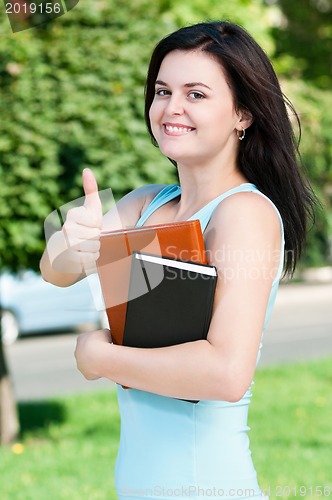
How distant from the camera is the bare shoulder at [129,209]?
176 cm

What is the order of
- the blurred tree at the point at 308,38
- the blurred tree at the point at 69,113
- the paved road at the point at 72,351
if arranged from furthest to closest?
the blurred tree at the point at 308,38
the paved road at the point at 72,351
the blurred tree at the point at 69,113

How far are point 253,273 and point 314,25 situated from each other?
43.3 feet

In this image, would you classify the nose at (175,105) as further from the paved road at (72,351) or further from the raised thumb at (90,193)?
the paved road at (72,351)

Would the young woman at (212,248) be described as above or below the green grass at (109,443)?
above

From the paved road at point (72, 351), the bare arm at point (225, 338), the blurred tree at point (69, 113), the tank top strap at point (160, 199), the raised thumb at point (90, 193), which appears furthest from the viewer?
the paved road at point (72, 351)

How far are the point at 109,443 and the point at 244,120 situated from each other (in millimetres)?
4308

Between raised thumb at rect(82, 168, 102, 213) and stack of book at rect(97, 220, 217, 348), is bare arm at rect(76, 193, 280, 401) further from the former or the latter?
raised thumb at rect(82, 168, 102, 213)

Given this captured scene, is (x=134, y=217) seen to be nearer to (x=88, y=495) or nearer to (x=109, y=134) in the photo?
(x=88, y=495)

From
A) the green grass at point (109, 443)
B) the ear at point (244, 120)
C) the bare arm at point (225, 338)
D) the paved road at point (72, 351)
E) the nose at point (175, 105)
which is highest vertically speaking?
the nose at point (175, 105)

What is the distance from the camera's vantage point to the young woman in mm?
1398

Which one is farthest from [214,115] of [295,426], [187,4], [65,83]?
[187,4]

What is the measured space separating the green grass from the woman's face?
2.84 m

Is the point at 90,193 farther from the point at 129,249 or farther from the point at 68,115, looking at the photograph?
the point at 68,115

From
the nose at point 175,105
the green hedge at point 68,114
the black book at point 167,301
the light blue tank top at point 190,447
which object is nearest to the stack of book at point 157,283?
the black book at point 167,301
